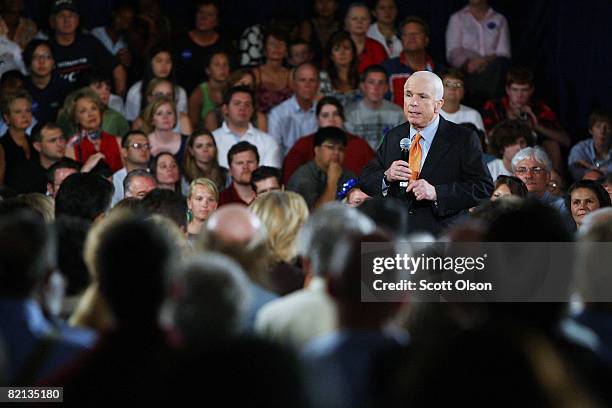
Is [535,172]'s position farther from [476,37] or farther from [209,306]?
[209,306]

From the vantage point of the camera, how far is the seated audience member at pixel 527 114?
895cm

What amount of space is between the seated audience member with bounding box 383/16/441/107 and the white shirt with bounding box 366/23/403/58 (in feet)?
0.89

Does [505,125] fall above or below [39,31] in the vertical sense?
below

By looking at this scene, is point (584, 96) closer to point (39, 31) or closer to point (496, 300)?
point (39, 31)

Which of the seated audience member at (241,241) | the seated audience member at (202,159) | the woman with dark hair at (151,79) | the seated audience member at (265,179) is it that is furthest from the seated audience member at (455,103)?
the seated audience member at (241,241)

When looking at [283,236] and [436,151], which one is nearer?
[283,236]

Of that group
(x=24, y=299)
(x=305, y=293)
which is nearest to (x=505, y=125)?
(x=305, y=293)

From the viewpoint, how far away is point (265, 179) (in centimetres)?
758

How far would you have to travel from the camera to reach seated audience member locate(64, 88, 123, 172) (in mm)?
8547

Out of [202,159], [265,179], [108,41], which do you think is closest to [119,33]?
[108,41]

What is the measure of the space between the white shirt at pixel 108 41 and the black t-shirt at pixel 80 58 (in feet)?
0.79

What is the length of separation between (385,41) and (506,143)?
6.50ft

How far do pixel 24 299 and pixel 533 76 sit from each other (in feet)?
22.6

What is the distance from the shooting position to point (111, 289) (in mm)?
3023
